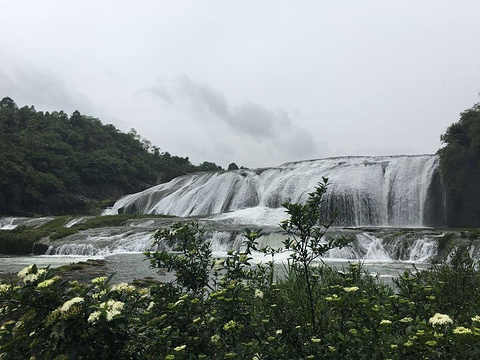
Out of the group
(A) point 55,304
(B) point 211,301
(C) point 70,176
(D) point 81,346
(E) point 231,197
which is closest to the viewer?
(D) point 81,346

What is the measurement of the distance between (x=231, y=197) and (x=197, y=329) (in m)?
32.2

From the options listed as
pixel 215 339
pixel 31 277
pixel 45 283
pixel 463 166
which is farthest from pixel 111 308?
pixel 463 166

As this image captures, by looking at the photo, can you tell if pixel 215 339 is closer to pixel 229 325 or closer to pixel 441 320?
pixel 229 325

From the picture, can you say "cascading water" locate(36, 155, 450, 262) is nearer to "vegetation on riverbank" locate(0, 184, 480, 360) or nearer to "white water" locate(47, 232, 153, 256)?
"white water" locate(47, 232, 153, 256)

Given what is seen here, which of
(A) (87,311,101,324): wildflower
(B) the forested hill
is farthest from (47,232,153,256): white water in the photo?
(B) the forested hill

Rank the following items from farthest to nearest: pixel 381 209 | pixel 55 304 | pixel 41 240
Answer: pixel 381 209 → pixel 41 240 → pixel 55 304

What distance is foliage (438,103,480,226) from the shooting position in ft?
86.9

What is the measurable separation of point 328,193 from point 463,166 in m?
9.38

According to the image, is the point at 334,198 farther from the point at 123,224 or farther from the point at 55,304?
the point at 55,304

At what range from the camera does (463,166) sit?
26562mm

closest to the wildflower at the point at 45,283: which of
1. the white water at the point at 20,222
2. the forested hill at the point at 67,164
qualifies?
the white water at the point at 20,222

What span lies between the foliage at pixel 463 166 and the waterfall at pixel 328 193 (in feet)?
5.21

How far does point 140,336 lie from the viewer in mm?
2168

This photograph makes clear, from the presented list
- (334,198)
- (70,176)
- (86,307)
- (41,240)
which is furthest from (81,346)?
(70,176)
